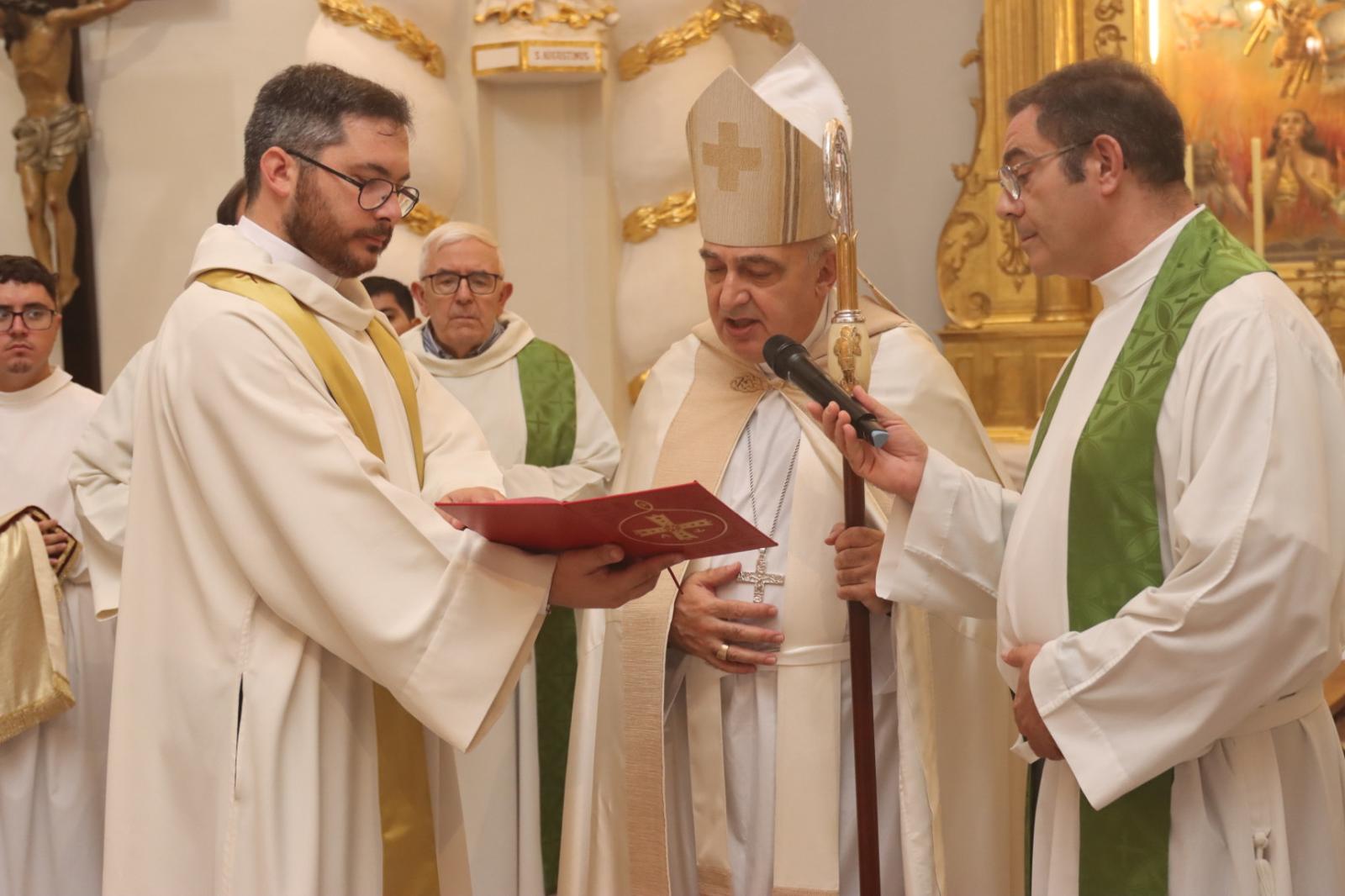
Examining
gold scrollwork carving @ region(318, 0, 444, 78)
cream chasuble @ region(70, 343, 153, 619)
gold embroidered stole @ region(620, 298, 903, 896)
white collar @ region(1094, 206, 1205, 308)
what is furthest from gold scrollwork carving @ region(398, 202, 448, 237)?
white collar @ region(1094, 206, 1205, 308)

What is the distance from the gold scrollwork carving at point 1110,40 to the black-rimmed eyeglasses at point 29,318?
508 centimetres

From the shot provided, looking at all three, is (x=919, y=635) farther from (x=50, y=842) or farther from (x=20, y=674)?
(x=50, y=842)

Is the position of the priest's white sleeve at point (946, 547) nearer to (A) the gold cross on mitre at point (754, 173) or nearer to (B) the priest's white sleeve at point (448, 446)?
(A) the gold cross on mitre at point (754, 173)

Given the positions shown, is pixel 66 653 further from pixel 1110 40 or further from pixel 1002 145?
pixel 1110 40

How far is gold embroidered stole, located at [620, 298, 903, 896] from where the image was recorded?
3.47 meters

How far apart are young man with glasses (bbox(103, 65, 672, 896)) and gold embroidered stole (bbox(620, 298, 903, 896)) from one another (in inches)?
27.9

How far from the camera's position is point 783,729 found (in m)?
3.52

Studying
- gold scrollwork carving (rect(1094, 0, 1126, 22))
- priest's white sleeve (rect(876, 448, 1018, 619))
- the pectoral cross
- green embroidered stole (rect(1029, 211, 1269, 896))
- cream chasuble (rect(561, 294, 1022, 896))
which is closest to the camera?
green embroidered stole (rect(1029, 211, 1269, 896))

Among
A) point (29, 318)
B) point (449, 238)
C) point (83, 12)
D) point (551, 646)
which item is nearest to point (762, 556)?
point (551, 646)

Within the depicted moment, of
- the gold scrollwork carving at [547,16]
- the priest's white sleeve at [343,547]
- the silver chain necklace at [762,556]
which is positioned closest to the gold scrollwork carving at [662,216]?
the gold scrollwork carving at [547,16]

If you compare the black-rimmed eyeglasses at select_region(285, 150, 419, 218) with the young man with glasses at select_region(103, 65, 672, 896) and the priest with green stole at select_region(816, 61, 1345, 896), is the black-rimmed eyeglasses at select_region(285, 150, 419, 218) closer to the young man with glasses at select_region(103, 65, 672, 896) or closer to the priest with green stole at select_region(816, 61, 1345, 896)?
the young man with glasses at select_region(103, 65, 672, 896)

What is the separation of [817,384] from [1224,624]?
2.86 ft

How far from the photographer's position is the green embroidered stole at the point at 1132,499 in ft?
8.98

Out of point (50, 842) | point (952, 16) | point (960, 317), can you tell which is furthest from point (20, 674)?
point (952, 16)
